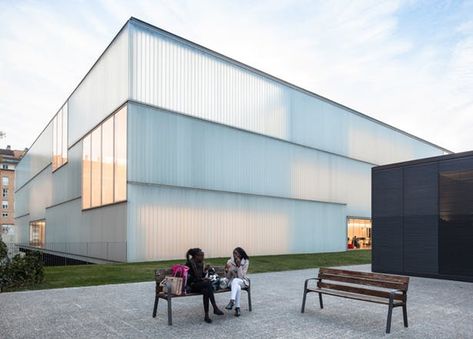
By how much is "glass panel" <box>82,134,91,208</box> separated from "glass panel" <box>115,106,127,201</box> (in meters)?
6.16

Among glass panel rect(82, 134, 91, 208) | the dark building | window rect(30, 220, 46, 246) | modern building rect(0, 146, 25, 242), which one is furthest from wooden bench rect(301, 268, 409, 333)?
modern building rect(0, 146, 25, 242)

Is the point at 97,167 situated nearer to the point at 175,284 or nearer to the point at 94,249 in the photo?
the point at 94,249

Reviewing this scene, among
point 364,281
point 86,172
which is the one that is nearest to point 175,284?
point 364,281

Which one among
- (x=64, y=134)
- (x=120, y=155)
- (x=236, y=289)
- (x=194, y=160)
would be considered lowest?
(x=236, y=289)

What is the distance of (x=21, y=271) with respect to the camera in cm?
1284

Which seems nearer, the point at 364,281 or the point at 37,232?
the point at 364,281

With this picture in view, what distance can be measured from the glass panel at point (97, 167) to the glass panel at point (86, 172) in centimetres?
108

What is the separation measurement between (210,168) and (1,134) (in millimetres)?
11584

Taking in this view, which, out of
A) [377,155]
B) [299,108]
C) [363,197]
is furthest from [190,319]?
[377,155]

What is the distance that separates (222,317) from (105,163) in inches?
763

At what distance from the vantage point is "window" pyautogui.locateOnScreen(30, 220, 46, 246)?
4454 centimetres

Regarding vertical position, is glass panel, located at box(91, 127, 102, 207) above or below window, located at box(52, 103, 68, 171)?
below

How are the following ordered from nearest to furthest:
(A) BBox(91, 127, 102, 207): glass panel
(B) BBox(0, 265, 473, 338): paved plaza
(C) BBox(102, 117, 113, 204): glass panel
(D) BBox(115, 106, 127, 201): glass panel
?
(B) BBox(0, 265, 473, 338): paved plaza
(D) BBox(115, 106, 127, 201): glass panel
(C) BBox(102, 117, 113, 204): glass panel
(A) BBox(91, 127, 102, 207): glass panel

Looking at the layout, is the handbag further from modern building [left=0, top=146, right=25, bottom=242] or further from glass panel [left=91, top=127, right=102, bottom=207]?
modern building [left=0, top=146, right=25, bottom=242]
